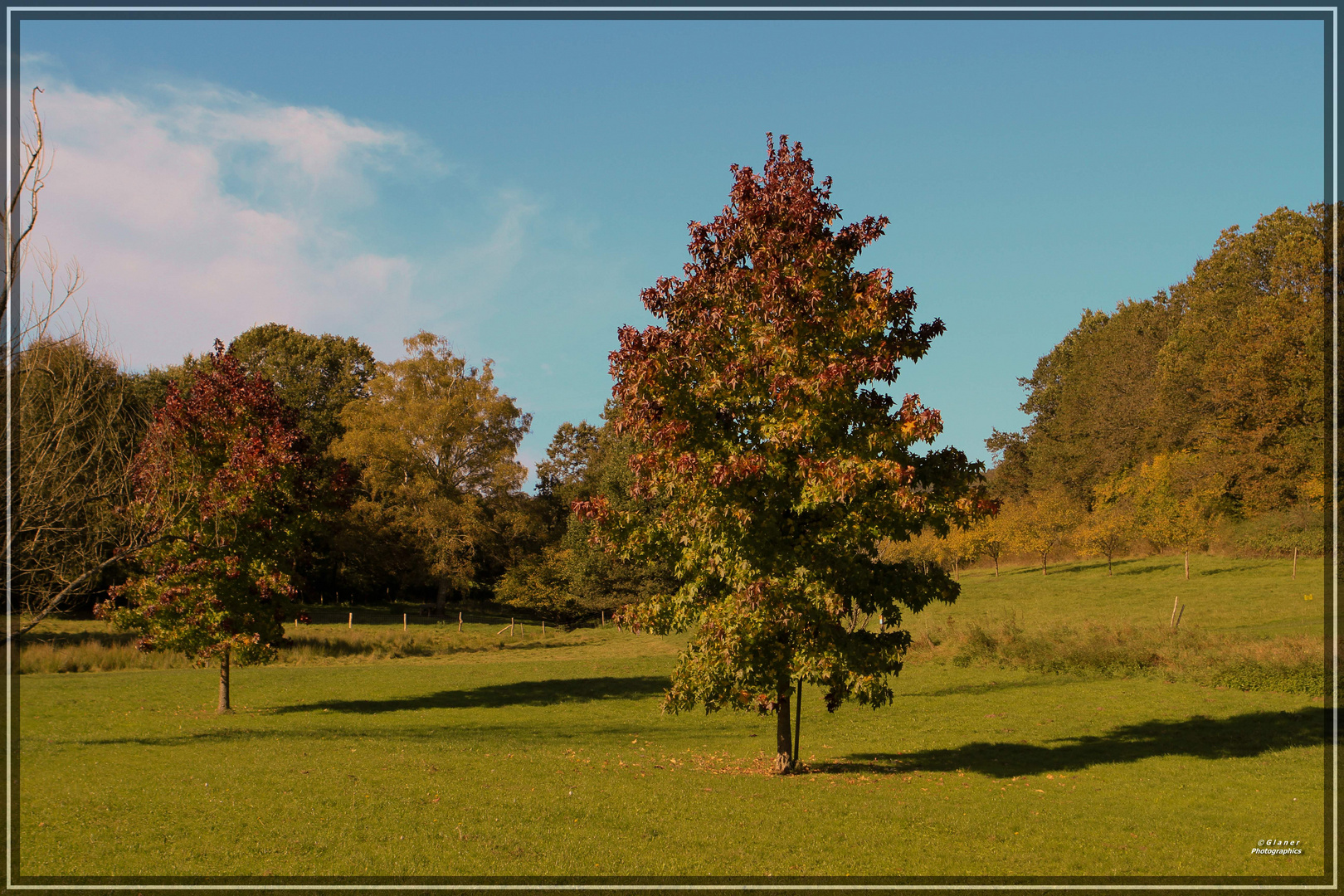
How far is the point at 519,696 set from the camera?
1335 inches

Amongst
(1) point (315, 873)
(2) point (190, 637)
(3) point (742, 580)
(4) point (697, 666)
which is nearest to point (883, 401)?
(3) point (742, 580)

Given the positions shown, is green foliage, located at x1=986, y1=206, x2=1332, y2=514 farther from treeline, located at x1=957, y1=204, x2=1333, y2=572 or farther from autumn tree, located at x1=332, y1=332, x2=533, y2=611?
autumn tree, located at x1=332, y1=332, x2=533, y2=611

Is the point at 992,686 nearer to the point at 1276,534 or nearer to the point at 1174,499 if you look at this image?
the point at 1276,534

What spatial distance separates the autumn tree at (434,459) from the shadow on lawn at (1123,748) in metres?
47.6

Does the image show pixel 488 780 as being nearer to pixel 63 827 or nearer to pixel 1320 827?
pixel 63 827

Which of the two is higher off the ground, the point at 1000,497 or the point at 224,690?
the point at 1000,497

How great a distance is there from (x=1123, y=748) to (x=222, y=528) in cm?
2626

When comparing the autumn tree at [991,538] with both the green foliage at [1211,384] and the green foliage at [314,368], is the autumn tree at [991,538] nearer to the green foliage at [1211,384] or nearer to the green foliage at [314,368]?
the green foliage at [1211,384]

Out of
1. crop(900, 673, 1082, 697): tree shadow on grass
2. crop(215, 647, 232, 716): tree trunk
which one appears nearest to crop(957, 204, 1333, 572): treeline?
crop(900, 673, 1082, 697): tree shadow on grass

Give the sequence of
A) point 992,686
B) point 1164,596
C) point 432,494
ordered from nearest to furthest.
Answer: point 992,686
point 1164,596
point 432,494

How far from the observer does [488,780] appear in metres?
17.1

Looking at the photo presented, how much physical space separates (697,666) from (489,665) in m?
31.6

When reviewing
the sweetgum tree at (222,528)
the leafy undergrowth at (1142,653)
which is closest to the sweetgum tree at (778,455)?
the sweetgum tree at (222,528)

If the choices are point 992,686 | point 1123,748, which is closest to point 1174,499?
point 992,686
